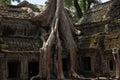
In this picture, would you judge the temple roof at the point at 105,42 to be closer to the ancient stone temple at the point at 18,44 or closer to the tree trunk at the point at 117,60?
the tree trunk at the point at 117,60

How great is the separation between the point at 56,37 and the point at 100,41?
3.32 m

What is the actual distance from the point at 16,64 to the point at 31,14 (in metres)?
4.66

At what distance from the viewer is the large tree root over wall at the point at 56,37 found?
700 inches

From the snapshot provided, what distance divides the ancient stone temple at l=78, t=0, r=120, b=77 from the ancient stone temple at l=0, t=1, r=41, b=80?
12.7ft

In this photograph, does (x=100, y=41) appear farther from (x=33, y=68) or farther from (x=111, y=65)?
(x=33, y=68)

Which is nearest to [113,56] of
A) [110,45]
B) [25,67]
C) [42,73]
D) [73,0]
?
[110,45]

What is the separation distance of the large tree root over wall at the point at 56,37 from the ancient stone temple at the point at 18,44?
803 mm

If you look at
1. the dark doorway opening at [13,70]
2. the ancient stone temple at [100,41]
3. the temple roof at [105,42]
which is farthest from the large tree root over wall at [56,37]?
the dark doorway opening at [13,70]

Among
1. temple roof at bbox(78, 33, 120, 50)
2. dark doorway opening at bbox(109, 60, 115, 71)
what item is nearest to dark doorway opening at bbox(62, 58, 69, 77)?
temple roof at bbox(78, 33, 120, 50)

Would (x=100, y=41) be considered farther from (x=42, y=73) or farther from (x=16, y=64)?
(x=16, y=64)

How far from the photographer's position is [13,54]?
17203mm

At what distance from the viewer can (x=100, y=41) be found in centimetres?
1873

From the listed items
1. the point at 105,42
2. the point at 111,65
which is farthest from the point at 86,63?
the point at 105,42

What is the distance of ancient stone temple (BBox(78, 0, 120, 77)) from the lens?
59.9ft
